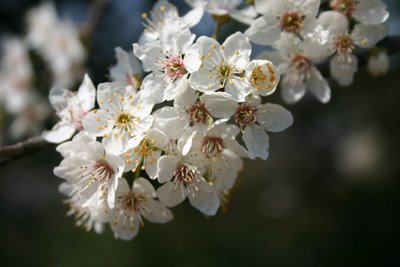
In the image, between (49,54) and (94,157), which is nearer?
(94,157)

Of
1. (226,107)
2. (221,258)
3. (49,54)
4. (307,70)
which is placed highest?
(226,107)

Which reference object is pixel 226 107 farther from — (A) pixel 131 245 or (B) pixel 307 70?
(A) pixel 131 245

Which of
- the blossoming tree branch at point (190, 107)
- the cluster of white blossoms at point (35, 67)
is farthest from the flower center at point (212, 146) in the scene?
the cluster of white blossoms at point (35, 67)

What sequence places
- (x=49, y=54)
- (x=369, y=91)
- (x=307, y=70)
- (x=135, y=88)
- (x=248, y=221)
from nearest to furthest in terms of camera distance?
(x=135, y=88) → (x=307, y=70) → (x=49, y=54) → (x=248, y=221) → (x=369, y=91)

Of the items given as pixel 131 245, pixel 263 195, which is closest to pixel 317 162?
pixel 263 195

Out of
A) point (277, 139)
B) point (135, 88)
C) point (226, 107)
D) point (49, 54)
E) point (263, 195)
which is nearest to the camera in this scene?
point (226, 107)

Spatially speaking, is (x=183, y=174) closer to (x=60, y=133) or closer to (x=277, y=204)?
(x=60, y=133)
